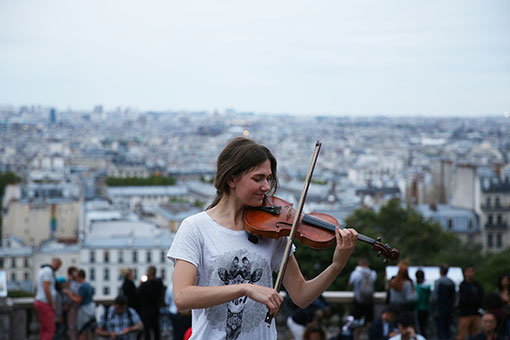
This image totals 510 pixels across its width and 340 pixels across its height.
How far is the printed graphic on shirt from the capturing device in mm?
2053

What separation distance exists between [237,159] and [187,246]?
0.26 m

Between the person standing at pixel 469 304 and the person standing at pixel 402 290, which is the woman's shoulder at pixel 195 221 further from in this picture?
the person standing at pixel 469 304

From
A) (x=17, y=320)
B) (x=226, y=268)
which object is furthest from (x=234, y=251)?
(x=17, y=320)

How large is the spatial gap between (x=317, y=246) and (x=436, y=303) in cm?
393

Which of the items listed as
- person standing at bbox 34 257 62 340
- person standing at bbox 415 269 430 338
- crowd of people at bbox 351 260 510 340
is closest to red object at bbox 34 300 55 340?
person standing at bbox 34 257 62 340

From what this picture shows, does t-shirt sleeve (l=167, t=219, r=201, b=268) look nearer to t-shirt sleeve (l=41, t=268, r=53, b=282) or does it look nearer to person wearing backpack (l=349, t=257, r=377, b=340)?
t-shirt sleeve (l=41, t=268, r=53, b=282)

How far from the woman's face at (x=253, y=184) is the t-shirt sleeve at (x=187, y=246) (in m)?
0.16

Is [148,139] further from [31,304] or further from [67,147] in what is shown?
[31,304]

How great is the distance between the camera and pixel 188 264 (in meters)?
2.01

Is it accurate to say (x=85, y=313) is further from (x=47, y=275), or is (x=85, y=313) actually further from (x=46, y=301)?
(x=47, y=275)

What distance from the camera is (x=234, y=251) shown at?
206 cm

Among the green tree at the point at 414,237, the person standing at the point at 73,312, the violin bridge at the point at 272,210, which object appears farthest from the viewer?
the green tree at the point at 414,237

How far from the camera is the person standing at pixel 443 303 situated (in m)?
5.70

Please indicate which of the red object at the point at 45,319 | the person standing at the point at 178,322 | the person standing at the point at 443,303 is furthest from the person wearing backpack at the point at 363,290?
the red object at the point at 45,319
